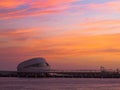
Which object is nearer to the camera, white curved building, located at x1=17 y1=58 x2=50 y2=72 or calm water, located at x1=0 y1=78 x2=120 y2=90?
calm water, located at x1=0 y1=78 x2=120 y2=90

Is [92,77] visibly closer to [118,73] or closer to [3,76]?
[118,73]

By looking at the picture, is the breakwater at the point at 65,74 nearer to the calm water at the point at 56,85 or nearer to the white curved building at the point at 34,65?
the white curved building at the point at 34,65

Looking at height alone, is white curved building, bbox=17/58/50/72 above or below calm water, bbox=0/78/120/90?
above

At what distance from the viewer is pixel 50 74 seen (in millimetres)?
139000

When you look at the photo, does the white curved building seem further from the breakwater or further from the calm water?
the calm water

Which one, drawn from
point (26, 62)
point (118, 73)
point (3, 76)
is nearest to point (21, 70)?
point (26, 62)

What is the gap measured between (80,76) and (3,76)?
94.9ft

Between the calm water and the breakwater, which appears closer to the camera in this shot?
the calm water

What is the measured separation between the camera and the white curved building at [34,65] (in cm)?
13275

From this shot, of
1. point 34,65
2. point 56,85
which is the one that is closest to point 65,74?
point 34,65


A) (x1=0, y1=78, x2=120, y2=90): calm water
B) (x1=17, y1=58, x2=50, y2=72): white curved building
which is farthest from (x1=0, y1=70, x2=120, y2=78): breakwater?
(x1=0, y1=78, x2=120, y2=90): calm water

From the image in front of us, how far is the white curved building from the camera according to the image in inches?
5226

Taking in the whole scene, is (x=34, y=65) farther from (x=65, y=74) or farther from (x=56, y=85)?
(x=56, y=85)

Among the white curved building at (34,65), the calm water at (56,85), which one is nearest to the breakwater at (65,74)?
the white curved building at (34,65)
